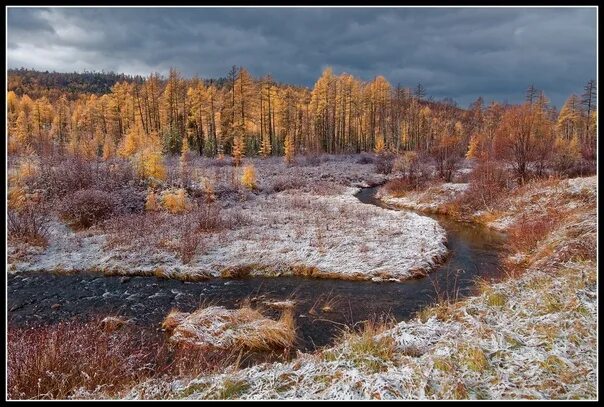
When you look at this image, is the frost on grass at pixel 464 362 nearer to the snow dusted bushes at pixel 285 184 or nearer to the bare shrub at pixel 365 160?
the snow dusted bushes at pixel 285 184

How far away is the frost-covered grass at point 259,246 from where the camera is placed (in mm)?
13992

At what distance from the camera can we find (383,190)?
106 feet

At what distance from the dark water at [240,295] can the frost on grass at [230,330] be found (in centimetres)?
46

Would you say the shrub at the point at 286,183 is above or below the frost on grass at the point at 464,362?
above

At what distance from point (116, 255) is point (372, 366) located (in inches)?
481

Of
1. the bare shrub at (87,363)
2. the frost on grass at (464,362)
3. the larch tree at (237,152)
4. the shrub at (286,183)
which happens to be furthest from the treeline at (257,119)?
the bare shrub at (87,363)

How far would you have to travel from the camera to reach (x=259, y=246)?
15953mm

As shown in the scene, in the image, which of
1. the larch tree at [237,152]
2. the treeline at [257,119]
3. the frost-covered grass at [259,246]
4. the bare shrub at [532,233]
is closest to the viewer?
the frost-covered grass at [259,246]

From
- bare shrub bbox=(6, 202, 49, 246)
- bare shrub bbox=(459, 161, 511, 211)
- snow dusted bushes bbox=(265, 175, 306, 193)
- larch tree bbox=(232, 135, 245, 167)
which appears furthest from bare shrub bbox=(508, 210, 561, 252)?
larch tree bbox=(232, 135, 245, 167)

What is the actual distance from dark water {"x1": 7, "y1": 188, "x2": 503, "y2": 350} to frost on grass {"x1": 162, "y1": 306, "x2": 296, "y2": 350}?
1.49 ft

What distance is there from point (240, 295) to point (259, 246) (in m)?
4.12

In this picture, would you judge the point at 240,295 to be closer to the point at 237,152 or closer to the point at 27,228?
the point at 27,228
